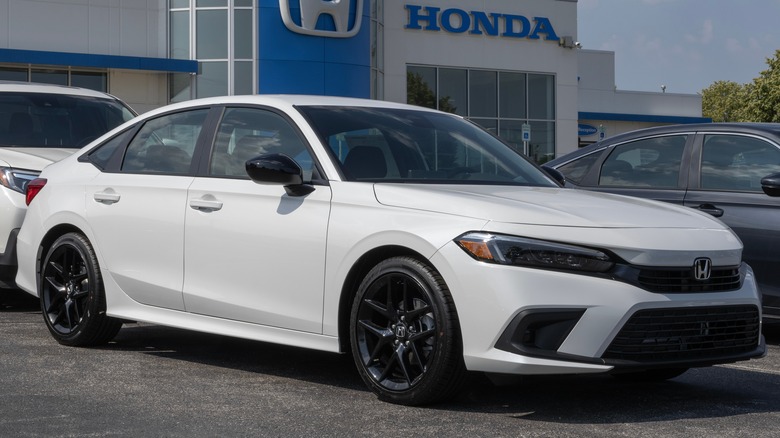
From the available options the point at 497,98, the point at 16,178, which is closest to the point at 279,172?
the point at 16,178

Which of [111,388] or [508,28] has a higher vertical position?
[508,28]

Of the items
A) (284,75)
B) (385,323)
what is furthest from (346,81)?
(385,323)

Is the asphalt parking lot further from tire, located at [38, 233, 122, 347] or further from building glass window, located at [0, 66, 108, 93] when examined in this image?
building glass window, located at [0, 66, 108, 93]

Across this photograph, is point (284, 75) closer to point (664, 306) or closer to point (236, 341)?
point (236, 341)

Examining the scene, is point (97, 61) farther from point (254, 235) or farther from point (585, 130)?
point (585, 130)

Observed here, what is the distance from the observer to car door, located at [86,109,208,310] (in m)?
7.01

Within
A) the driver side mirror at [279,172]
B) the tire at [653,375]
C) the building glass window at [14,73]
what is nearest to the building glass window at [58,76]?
the building glass window at [14,73]

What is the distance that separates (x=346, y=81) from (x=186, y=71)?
15.1 feet

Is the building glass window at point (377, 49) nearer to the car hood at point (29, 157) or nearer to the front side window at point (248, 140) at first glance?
the car hood at point (29, 157)

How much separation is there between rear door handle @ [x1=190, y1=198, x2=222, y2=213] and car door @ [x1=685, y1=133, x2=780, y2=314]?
137 inches

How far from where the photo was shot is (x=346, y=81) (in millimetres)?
36062

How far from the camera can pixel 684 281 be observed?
219 inches

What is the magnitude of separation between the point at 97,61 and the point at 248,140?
94.7 feet

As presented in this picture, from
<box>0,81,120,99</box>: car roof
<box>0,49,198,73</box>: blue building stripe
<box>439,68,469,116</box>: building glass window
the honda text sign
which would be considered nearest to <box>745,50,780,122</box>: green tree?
<box>439,68,469,116</box>: building glass window
